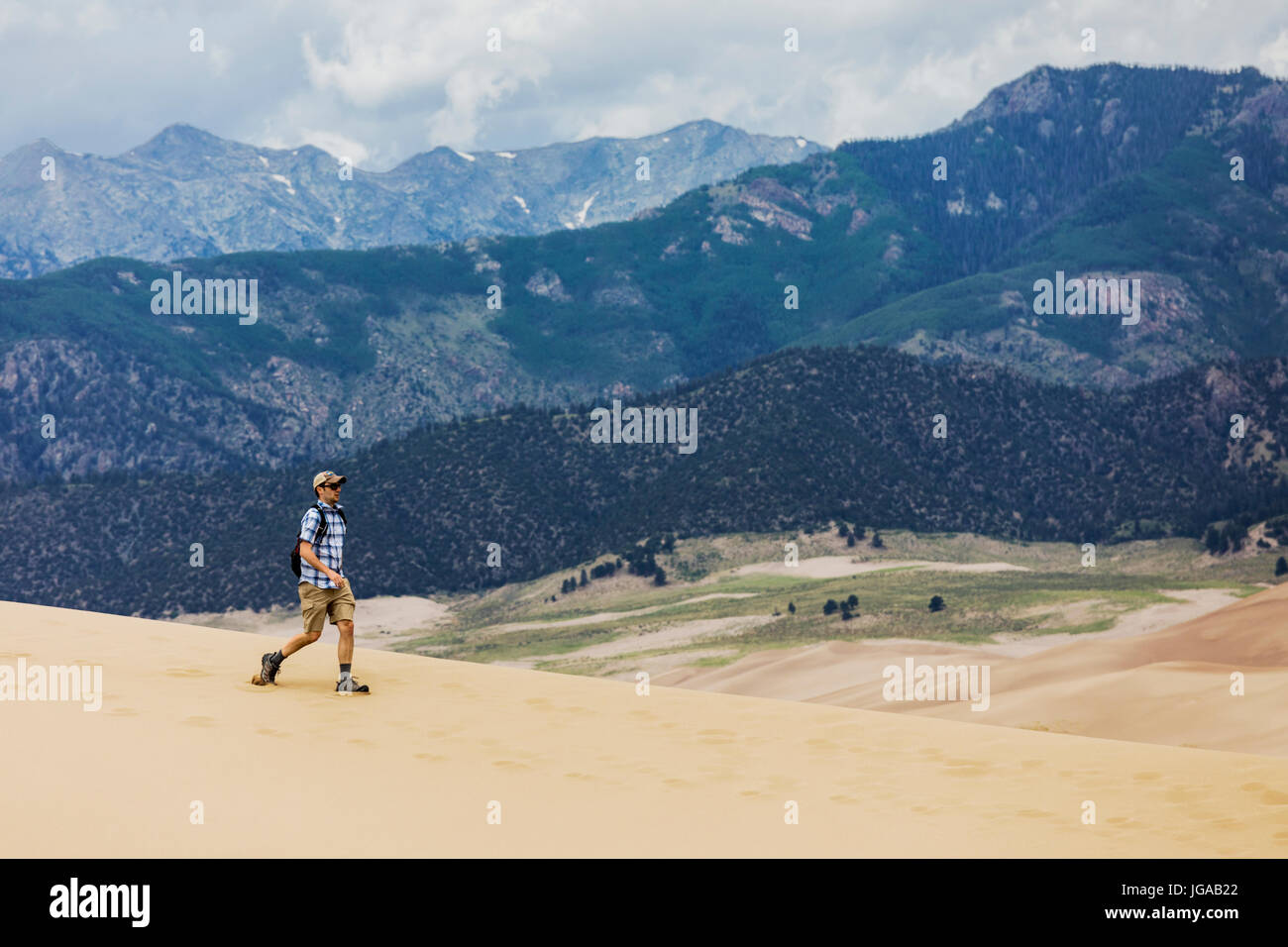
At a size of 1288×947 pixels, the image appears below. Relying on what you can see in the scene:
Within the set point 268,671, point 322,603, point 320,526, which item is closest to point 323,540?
point 320,526

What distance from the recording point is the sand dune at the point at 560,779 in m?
12.7

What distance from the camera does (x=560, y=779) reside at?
608 inches

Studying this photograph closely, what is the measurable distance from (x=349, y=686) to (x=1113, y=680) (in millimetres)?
25165

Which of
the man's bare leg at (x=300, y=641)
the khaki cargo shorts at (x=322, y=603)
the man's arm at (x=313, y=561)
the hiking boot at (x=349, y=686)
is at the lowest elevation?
the hiking boot at (x=349, y=686)

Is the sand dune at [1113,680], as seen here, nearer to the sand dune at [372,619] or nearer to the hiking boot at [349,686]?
the hiking boot at [349,686]

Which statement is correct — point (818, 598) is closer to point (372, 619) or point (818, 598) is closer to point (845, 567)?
point (845, 567)

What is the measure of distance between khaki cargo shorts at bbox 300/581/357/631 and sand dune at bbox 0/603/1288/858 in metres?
1.24

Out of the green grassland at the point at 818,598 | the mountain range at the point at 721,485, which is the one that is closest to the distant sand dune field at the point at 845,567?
the green grassland at the point at 818,598

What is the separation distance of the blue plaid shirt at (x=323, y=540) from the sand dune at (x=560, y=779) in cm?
181

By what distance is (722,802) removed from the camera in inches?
579

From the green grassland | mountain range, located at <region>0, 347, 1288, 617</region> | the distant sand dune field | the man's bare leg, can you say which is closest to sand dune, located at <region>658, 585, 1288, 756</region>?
the green grassland

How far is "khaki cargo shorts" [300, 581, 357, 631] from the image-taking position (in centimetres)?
1817

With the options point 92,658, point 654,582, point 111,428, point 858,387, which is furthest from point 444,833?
point 111,428

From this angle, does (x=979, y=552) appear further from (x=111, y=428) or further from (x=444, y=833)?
(x=111, y=428)
